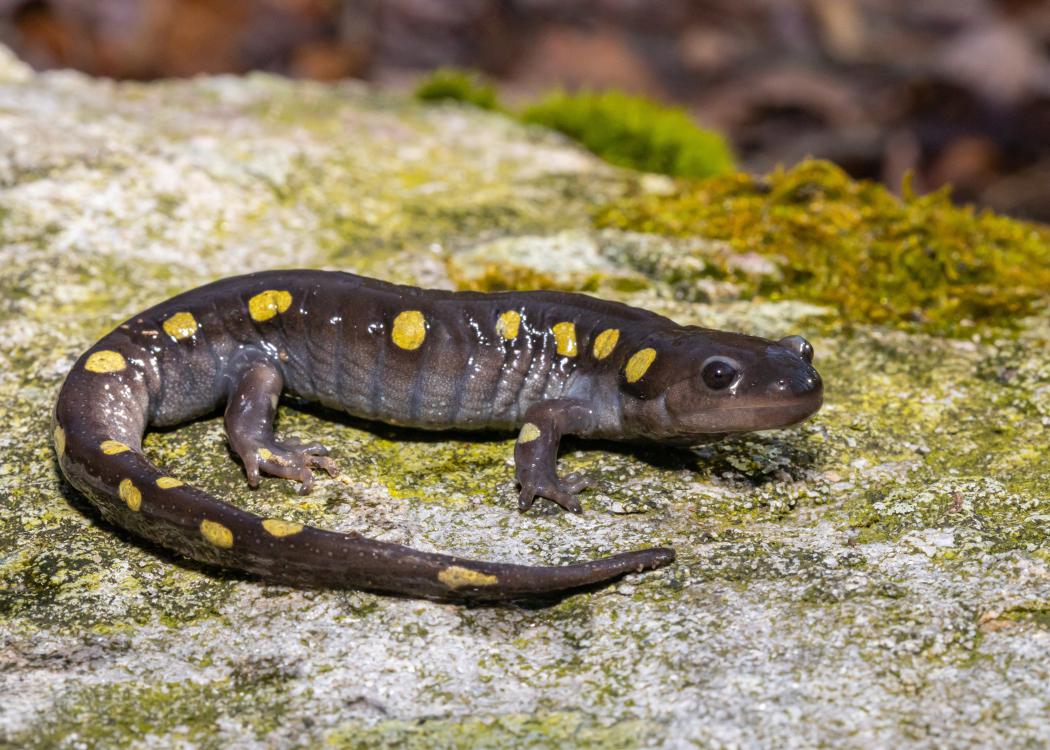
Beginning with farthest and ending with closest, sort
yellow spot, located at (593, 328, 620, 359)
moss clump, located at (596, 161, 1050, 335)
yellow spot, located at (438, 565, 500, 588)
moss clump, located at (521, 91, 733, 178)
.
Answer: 1. moss clump, located at (521, 91, 733, 178)
2. moss clump, located at (596, 161, 1050, 335)
3. yellow spot, located at (593, 328, 620, 359)
4. yellow spot, located at (438, 565, 500, 588)

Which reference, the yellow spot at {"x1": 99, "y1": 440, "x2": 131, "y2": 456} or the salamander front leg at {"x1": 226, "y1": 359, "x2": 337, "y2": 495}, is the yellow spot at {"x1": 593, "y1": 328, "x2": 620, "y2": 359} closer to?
the salamander front leg at {"x1": 226, "y1": 359, "x2": 337, "y2": 495}

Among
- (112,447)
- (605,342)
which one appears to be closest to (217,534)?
(112,447)

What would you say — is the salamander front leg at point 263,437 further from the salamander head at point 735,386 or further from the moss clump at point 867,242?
the moss clump at point 867,242

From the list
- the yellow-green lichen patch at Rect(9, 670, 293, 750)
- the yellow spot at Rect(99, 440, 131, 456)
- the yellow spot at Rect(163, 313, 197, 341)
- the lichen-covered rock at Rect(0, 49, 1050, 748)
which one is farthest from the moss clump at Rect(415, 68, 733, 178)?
the yellow-green lichen patch at Rect(9, 670, 293, 750)

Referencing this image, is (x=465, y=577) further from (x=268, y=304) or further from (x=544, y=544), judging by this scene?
(x=268, y=304)

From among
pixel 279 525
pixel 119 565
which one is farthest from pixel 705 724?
pixel 119 565

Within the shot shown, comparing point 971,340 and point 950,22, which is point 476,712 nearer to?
point 971,340

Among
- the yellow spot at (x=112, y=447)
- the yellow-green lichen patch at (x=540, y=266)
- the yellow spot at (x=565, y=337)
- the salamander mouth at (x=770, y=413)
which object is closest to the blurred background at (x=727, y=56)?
the yellow-green lichen patch at (x=540, y=266)
